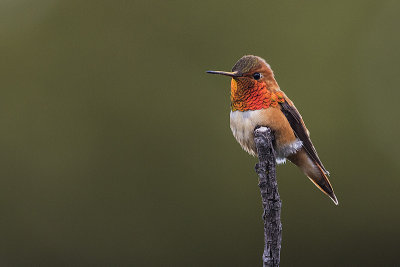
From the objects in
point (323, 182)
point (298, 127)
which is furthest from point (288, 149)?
point (323, 182)

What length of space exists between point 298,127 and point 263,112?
0.64 meters

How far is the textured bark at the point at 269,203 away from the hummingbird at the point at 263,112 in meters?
0.99

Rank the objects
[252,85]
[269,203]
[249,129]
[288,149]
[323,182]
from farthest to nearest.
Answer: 1. [323,182]
2. [288,149]
3. [249,129]
4. [252,85]
5. [269,203]

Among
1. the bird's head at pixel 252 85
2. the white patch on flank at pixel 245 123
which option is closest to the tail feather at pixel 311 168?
the white patch on flank at pixel 245 123

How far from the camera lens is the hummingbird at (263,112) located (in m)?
5.50

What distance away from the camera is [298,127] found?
6.26 metres

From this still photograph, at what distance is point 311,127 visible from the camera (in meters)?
10.6

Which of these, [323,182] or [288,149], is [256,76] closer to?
[288,149]

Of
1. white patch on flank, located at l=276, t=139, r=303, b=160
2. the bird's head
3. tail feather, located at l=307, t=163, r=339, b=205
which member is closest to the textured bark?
the bird's head

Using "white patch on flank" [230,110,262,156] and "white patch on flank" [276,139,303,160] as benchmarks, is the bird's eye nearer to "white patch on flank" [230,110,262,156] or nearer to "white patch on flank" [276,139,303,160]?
"white patch on flank" [230,110,262,156]

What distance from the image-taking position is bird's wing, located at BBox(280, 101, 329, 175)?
6.13 meters

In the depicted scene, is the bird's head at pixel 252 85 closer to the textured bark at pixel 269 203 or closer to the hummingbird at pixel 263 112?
the hummingbird at pixel 263 112

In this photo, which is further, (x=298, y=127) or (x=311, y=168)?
(x=311, y=168)

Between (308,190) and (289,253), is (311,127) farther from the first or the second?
(289,253)
